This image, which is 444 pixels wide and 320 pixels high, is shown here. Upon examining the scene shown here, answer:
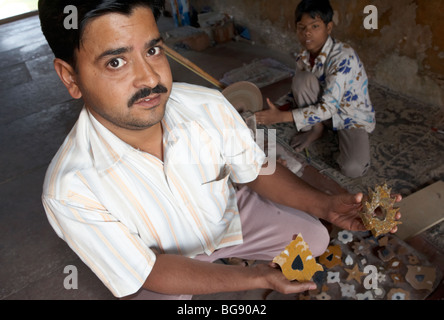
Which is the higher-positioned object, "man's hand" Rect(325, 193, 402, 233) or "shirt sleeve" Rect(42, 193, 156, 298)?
"shirt sleeve" Rect(42, 193, 156, 298)

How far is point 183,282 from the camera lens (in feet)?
4.45

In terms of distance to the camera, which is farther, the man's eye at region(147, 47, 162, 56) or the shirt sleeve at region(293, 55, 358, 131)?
the shirt sleeve at region(293, 55, 358, 131)

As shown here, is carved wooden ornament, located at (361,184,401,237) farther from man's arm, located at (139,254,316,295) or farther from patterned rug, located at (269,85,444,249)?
patterned rug, located at (269,85,444,249)

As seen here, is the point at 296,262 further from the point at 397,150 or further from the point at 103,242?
the point at 397,150

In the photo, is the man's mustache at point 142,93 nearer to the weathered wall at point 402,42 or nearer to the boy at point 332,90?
the boy at point 332,90

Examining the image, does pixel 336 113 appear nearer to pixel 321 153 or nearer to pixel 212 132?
pixel 321 153

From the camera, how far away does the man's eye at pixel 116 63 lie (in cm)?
116

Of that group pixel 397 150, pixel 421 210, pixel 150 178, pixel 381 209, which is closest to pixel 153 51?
pixel 150 178

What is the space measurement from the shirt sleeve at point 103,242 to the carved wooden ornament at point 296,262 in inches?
20.1

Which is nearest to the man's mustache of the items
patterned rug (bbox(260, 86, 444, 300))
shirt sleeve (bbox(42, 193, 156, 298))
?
shirt sleeve (bbox(42, 193, 156, 298))

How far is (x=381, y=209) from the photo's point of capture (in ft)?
5.02

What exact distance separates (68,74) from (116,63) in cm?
21

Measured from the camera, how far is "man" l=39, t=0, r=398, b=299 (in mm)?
1160

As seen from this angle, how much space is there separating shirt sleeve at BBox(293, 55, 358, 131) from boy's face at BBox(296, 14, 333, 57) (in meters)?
0.18
